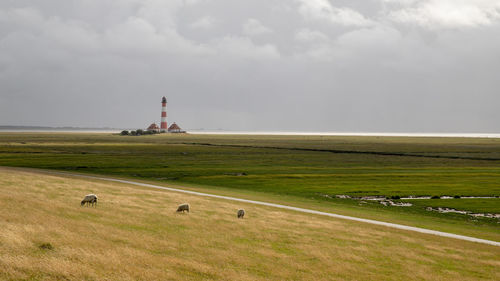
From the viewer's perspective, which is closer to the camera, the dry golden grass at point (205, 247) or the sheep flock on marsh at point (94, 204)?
the dry golden grass at point (205, 247)

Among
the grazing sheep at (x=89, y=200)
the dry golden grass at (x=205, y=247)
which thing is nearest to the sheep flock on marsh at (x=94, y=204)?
the grazing sheep at (x=89, y=200)

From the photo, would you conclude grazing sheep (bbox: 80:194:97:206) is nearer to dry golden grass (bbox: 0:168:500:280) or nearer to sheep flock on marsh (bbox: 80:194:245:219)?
sheep flock on marsh (bbox: 80:194:245:219)

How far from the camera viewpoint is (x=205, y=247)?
2197 centimetres

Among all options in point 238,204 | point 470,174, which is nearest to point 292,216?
point 238,204

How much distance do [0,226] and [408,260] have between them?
2059cm

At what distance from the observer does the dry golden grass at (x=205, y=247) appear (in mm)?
17141

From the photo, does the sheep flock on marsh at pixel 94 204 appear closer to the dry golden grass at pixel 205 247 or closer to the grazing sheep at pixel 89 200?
the grazing sheep at pixel 89 200

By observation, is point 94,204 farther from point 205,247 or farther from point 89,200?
point 205,247

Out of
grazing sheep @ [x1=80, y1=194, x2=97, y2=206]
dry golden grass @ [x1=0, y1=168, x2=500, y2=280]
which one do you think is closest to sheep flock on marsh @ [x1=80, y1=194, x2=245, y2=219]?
grazing sheep @ [x1=80, y1=194, x2=97, y2=206]

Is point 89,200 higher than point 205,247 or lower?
higher

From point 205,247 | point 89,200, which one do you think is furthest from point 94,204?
point 205,247

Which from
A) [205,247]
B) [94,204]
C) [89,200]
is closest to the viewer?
[205,247]

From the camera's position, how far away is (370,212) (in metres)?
39.3

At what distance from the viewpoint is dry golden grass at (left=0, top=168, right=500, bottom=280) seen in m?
17.1
